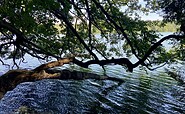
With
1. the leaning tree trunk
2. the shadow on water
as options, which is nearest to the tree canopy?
the leaning tree trunk

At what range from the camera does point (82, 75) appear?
37.1 feet

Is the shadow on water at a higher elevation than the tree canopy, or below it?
below

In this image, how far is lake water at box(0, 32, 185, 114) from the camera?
19516 millimetres

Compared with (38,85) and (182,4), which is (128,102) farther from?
(182,4)

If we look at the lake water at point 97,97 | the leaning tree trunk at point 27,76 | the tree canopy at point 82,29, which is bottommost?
the lake water at point 97,97

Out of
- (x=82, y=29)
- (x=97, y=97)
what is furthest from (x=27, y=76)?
(x=97, y=97)

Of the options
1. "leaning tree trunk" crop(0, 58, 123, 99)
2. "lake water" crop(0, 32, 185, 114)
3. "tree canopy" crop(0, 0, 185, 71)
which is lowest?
"lake water" crop(0, 32, 185, 114)

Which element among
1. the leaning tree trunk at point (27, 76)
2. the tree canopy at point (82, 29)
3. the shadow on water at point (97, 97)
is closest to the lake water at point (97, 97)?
the shadow on water at point (97, 97)

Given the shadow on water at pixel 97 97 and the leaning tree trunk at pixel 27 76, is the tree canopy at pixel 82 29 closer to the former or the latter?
the leaning tree trunk at pixel 27 76

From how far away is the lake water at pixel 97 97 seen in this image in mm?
19516

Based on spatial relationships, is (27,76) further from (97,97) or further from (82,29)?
(97,97)

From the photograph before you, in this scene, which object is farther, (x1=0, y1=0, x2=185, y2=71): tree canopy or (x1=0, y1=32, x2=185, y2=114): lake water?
(x1=0, y1=32, x2=185, y2=114): lake water

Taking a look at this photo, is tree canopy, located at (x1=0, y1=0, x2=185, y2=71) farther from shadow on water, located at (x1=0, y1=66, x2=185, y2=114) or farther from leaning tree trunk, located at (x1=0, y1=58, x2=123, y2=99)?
shadow on water, located at (x1=0, y1=66, x2=185, y2=114)

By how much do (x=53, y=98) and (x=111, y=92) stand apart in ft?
24.4
